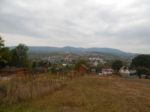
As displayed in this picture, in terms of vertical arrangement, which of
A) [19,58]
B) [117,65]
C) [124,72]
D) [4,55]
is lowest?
[124,72]

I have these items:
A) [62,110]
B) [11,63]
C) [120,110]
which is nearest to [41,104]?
[62,110]

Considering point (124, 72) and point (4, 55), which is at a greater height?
point (4, 55)

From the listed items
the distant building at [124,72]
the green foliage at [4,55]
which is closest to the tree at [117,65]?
the distant building at [124,72]

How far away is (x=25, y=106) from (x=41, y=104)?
78cm

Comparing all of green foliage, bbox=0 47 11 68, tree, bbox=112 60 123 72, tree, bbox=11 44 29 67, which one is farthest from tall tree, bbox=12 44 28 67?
tree, bbox=112 60 123 72

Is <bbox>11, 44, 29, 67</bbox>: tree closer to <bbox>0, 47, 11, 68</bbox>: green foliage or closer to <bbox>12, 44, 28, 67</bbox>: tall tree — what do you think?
<bbox>12, 44, 28, 67</bbox>: tall tree

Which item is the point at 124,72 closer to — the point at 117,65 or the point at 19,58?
the point at 117,65

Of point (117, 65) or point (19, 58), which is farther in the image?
point (117, 65)

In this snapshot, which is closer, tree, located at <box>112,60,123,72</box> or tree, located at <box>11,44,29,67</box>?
tree, located at <box>11,44,29,67</box>

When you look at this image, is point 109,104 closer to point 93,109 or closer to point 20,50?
point 93,109

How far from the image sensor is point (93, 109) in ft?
35.2

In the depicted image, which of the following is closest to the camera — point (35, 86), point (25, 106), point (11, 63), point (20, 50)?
point (25, 106)

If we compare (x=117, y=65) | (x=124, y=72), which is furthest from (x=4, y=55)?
(x=117, y=65)

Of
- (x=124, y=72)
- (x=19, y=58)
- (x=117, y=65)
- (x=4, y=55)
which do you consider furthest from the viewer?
(x=117, y=65)
